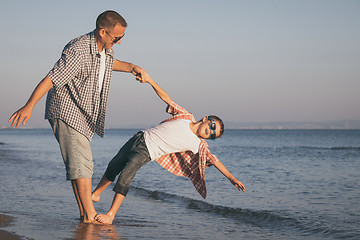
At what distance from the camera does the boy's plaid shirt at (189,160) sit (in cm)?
449

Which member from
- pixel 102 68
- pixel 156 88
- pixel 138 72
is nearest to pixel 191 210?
pixel 156 88

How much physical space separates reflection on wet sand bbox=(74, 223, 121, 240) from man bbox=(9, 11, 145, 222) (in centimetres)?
25

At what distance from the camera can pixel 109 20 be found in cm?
386

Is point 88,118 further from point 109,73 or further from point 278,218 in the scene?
point 278,218

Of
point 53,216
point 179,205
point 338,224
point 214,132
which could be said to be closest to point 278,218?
point 338,224

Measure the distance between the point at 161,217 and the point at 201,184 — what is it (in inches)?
48.3

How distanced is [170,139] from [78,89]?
1047 millimetres

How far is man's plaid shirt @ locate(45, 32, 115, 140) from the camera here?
148 inches

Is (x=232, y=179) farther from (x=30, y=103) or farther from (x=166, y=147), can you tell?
(x=30, y=103)

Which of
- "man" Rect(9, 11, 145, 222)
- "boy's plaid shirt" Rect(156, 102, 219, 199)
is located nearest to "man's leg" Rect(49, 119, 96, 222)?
"man" Rect(9, 11, 145, 222)

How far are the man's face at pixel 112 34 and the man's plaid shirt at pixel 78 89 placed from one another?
0.11 m

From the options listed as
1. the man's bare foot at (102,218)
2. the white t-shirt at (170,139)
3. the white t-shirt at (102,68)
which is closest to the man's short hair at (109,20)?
the white t-shirt at (102,68)

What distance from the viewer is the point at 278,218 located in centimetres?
606

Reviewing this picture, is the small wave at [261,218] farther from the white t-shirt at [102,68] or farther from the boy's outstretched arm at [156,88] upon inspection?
the white t-shirt at [102,68]
